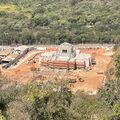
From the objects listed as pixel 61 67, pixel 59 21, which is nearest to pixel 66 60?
pixel 61 67

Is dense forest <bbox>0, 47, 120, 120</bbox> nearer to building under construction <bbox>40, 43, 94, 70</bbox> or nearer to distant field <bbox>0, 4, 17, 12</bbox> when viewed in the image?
building under construction <bbox>40, 43, 94, 70</bbox>

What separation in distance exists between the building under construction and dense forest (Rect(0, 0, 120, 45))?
11434 millimetres

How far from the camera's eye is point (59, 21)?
75375 millimetres

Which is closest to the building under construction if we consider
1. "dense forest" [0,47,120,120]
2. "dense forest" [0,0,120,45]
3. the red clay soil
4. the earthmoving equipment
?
the red clay soil

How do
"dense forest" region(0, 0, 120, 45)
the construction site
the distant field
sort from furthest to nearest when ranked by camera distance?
the distant field < "dense forest" region(0, 0, 120, 45) < the construction site

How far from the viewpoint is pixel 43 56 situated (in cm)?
5128

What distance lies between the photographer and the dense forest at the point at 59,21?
62.8 m

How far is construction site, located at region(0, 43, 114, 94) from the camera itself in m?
44.3

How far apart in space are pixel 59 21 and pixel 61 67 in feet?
90.9

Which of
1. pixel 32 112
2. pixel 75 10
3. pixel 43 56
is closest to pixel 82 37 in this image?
pixel 43 56

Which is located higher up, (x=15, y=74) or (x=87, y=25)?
(x=87, y=25)

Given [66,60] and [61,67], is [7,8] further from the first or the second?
[61,67]

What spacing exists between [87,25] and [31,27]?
412 inches

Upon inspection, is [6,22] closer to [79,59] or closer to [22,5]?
[22,5]
